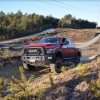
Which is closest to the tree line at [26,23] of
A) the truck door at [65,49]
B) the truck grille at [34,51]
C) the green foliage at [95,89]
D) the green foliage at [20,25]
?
the green foliage at [20,25]

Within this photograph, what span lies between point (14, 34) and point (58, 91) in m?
64.0

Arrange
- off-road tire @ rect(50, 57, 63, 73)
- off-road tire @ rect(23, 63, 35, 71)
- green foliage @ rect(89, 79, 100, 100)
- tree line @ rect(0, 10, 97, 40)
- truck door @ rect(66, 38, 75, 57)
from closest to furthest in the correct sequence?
1. green foliage @ rect(89, 79, 100, 100)
2. off-road tire @ rect(50, 57, 63, 73)
3. off-road tire @ rect(23, 63, 35, 71)
4. truck door @ rect(66, 38, 75, 57)
5. tree line @ rect(0, 10, 97, 40)

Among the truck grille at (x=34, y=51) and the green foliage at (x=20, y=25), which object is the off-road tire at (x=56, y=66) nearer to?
the truck grille at (x=34, y=51)

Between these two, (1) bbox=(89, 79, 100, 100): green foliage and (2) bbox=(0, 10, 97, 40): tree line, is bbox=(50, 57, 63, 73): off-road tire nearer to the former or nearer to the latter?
(1) bbox=(89, 79, 100, 100): green foliage

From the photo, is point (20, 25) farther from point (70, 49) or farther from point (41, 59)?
point (41, 59)

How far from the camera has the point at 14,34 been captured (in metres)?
69.6

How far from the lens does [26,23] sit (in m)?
87.8

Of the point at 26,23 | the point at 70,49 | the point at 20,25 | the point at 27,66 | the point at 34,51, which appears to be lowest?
the point at 27,66

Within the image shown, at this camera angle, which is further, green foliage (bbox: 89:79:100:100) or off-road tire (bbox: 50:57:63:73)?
off-road tire (bbox: 50:57:63:73)

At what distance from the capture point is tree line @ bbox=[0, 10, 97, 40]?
69363mm

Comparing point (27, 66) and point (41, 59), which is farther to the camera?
point (27, 66)

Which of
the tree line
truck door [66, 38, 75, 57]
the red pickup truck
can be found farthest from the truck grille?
the tree line

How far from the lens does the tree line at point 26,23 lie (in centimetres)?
6936

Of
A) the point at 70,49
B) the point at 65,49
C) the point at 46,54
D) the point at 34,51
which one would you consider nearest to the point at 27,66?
the point at 34,51
